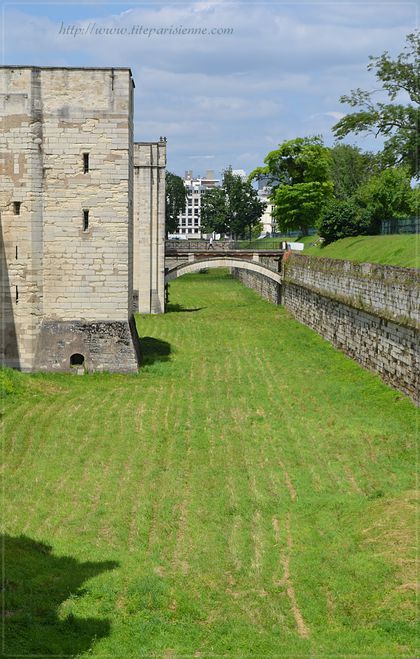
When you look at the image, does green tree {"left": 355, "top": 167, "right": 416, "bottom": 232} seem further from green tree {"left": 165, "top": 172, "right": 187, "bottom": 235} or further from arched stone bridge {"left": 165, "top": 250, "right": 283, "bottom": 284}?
green tree {"left": 165, "top": 172, "right": 187, "bottom": 235}

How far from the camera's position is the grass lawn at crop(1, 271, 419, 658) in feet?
30.5

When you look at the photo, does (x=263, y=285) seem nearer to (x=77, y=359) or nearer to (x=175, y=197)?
(x=77, y=359)

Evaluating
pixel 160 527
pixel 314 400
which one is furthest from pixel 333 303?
pixel 160 527

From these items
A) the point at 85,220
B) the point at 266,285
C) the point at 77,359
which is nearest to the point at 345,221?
the point at 266,285

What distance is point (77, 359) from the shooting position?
24.5 metres

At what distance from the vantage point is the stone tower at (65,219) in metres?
24.1

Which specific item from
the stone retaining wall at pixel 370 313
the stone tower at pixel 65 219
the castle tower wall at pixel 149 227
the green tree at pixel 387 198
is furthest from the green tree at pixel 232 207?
the stone tower at pixel 65 219

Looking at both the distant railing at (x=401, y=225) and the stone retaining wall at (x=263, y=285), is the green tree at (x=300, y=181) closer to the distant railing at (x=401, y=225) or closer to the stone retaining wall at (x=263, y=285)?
the stone retaining wall at (x=263, y=285)

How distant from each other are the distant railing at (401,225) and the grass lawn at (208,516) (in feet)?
45.9

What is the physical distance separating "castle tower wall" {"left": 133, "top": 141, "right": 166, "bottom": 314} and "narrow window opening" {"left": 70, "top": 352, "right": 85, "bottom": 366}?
19407 mm

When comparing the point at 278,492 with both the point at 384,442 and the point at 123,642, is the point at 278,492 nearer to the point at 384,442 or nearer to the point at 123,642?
the point at 384,442

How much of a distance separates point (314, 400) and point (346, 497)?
7554 mm

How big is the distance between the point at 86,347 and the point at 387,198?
23.2 metres

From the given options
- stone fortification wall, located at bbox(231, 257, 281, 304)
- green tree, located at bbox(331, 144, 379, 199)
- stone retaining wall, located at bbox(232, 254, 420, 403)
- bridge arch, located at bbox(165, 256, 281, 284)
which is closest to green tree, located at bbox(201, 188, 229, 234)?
green tree, located at bbox(331, 144, 379, 199)
